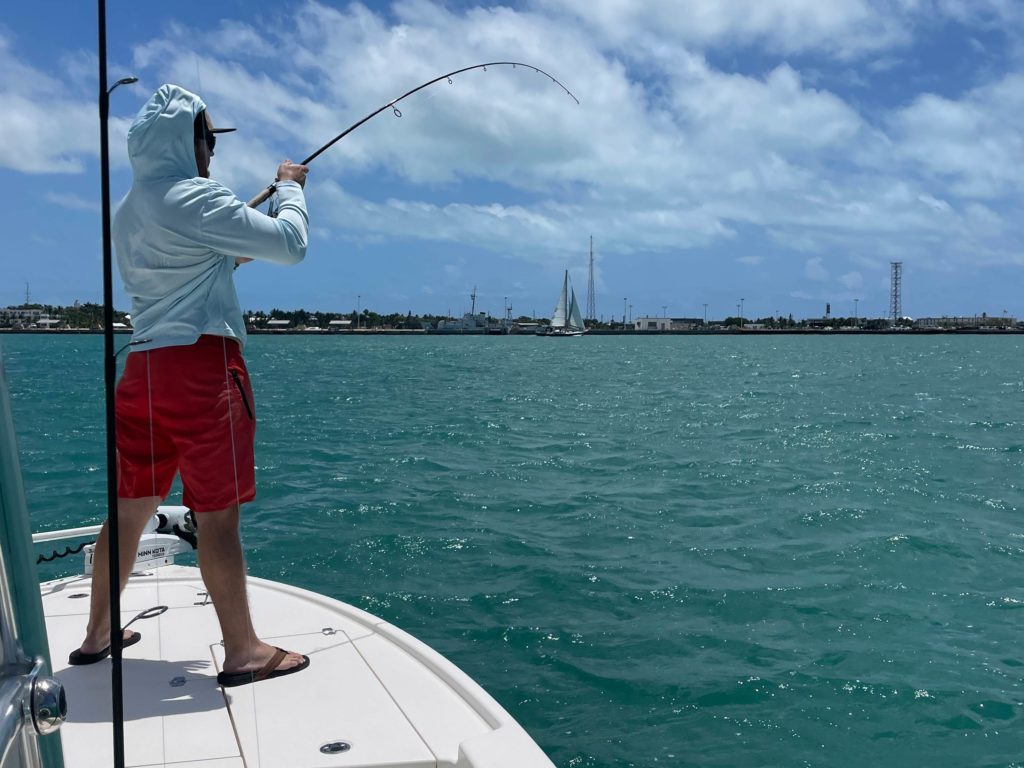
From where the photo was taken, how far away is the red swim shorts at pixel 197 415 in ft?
8.32

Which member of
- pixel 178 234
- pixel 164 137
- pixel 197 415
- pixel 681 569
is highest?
pixel 164 137

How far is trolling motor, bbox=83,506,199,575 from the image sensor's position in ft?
12.0

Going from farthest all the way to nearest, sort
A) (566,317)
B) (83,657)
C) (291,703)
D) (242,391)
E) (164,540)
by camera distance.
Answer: (566,317) → (164,540) → (83,657) → (242,391) → (291,703)

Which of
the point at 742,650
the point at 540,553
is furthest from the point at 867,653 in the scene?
the point at 540,553

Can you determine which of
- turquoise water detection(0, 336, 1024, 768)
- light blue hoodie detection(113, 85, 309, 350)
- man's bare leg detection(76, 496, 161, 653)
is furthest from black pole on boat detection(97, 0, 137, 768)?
man's bare leg detection(76, 496, 161, 653)

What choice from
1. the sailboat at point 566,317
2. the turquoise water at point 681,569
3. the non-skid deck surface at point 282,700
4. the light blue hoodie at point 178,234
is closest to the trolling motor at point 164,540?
the non-skid deck surface at point 282,700

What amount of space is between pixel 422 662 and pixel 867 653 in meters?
2.92

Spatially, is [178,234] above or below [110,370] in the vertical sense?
above

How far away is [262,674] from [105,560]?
617 mm

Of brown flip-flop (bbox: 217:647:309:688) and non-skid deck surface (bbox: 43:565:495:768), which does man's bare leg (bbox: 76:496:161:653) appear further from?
brown flip-flop (bbox: 217:647:309:688)

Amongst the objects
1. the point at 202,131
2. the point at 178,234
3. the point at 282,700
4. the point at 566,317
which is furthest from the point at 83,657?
the point at 566,317

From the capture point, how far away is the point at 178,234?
2510 millimetres

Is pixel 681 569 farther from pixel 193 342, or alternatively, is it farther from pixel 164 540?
pixel 193 342

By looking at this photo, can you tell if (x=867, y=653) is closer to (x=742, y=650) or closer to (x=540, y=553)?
(x=742, y=650)
